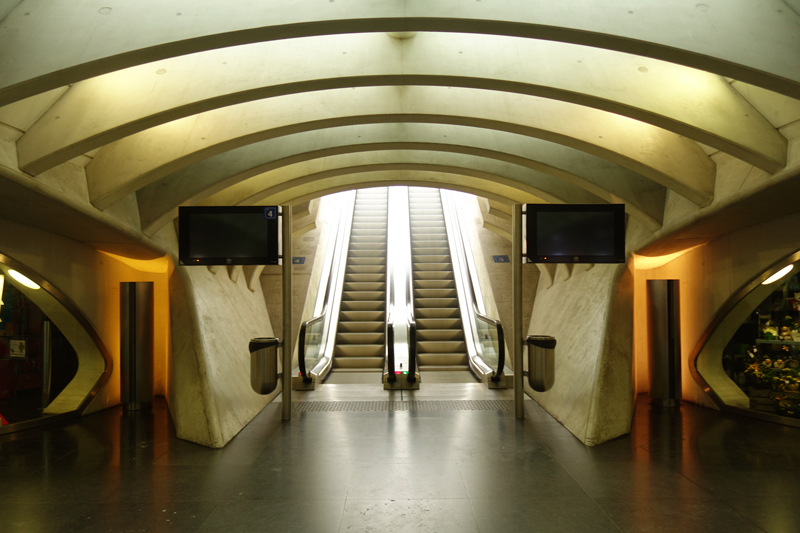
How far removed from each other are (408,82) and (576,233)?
279 cm

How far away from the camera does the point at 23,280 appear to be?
6320 millimetres

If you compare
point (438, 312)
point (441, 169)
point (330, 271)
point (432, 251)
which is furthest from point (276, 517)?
point (432, 251)

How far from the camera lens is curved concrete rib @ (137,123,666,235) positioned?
6469 mm

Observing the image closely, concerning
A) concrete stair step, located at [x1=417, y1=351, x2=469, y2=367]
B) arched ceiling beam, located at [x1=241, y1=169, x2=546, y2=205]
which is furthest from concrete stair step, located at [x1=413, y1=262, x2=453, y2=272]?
arched ceiling beam, located at [x1=241, y1=169, x2=546, y2=205]

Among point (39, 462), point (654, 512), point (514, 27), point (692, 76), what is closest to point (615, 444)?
point (654, 512)

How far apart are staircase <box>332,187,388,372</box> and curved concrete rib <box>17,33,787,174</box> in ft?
21.6

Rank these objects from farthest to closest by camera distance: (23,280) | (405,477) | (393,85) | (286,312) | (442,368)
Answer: (442,368) < (286,312) < (23,280) < (393,85) < (405,477)

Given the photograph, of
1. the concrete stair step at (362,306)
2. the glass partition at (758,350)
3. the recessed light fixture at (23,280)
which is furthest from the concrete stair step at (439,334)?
the recessed light fixture at (23,280)

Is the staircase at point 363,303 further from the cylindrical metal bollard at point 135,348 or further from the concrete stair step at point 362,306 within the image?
the cylindrical metal bollard at point 135,348

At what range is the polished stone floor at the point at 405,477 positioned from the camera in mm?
3785

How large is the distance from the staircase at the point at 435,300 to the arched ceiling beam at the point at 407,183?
119 inches

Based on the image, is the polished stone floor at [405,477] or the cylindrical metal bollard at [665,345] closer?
the polished stone floor at [405,477]

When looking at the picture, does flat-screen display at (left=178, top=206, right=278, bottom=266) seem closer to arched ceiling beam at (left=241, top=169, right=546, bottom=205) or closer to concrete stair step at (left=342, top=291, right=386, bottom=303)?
arched ceiling beam at (left=241, top=169, right=546, bottom=205)

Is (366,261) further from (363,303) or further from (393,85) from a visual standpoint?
(393,85)
